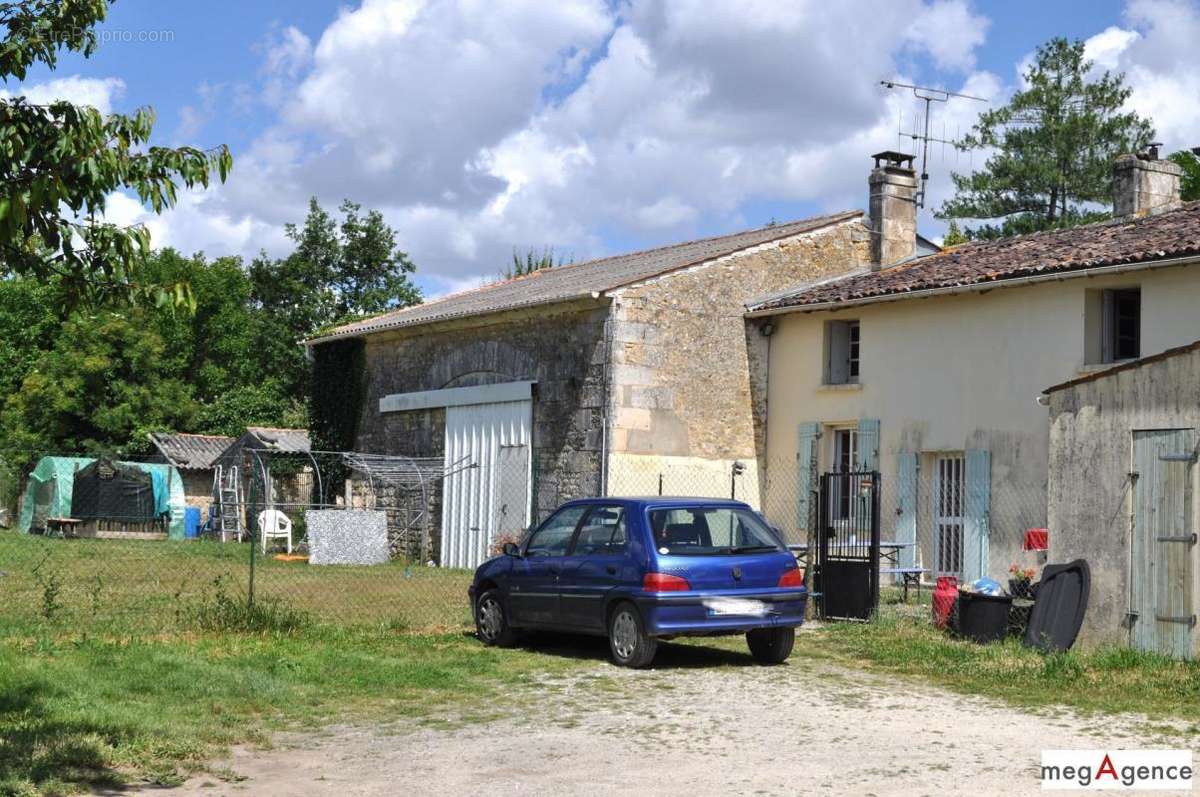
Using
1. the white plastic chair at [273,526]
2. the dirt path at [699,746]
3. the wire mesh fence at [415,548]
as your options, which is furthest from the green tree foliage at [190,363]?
the dirt path at [699,746]

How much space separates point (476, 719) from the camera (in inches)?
377

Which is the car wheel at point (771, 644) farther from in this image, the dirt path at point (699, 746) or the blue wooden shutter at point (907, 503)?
the blue wooden shutter at point (907, 503)

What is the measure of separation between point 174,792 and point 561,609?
558cm

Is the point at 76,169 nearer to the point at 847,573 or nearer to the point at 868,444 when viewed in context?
the point at 847,573

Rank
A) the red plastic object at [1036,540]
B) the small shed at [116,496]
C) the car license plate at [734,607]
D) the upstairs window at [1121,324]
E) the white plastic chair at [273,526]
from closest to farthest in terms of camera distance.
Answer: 1. the car license plate at [734,607]
2. the red plastic object at [1036,540]
3. the upstairs window at [1121,324]
4. the white plastic chair at [273,526]
5. the small shed at [116,496]

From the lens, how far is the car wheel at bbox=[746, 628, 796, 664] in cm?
1231

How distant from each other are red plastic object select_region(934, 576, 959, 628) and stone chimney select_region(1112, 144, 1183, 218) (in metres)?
10.5

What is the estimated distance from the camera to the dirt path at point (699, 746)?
24.5 ft

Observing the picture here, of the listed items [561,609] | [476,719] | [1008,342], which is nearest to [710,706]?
[476,719]

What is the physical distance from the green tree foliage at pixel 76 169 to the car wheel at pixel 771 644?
6998 millimetres

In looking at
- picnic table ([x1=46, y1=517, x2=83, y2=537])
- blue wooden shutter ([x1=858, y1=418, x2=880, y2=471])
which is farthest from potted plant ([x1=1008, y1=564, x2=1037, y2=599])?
picnic table ([x1=46, y1=517, x2=83, y2=537])

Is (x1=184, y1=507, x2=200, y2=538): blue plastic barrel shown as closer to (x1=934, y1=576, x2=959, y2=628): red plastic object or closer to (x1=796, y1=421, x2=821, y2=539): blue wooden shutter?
(x1=796, y1=421, x2=821, y2=539): blue wooden shutter

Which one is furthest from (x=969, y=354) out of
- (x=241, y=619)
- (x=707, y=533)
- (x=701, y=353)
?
(x=241, y=619)

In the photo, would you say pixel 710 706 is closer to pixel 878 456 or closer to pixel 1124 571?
pixel 1124 571
